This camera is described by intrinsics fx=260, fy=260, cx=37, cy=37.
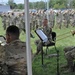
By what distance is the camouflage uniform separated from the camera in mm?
3046

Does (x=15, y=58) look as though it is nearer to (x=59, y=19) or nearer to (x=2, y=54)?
(x=2, y=54)

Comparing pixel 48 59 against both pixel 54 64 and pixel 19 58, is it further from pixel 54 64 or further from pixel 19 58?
pixel 19 58

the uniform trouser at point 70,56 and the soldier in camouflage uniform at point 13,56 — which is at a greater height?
the soldier in camouflage uniform at point 13,56

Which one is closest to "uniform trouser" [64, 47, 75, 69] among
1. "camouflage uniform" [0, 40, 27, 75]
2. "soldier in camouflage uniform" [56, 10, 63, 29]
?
"camouflage uniform" [0, 40, 27, 75]

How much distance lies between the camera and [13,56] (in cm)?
309

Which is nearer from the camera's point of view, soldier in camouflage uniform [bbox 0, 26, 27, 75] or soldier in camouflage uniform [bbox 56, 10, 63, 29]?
soldier in camouflage uniform [bbox 0, 26, 27, 75]

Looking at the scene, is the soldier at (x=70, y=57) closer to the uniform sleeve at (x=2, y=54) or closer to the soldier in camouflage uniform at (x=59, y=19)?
the uniform sleeve at (x=2, y=54)

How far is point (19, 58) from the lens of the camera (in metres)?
3.07

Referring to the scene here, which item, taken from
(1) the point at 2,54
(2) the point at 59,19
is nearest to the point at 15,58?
(1) the point at 2,54

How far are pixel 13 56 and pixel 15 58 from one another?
0.12 feet

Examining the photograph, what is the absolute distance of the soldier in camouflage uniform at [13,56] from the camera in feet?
10.0

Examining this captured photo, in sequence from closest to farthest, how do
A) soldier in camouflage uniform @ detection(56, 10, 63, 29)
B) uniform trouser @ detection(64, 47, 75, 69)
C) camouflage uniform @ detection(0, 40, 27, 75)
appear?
camouflage uniform @ detection(0, 40, 27, 75), uniform trouser @ detection(64, 47, 75, 69), soldier in camouflage uniform @ detection(56, 10, 63, 29)

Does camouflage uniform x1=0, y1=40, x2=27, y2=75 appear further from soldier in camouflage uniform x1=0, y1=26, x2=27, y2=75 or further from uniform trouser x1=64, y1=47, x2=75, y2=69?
uniform trouser x1=64, y1=47, x2=75, y2=69

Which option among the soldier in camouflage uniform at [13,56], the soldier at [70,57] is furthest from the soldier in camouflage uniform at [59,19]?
the soldier in camouflage uniform at [13,56]
